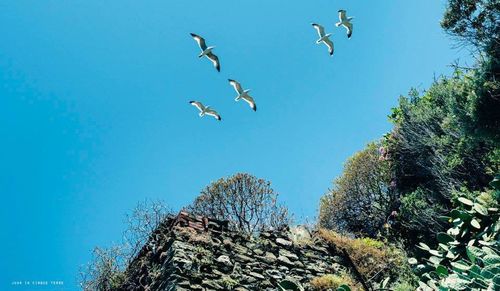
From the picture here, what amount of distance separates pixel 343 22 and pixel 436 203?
6359 mm

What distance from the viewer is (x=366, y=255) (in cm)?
1080

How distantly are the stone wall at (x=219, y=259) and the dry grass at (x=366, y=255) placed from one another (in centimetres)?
47

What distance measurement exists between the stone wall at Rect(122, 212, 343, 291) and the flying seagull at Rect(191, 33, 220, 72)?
13.1ft

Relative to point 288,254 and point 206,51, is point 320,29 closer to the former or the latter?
point 206,51

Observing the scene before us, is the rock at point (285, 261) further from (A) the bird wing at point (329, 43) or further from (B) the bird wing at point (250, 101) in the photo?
(A) the bird wing at point (329, 43)

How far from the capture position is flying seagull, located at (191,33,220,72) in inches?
423

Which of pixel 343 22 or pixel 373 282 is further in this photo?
pixel 343 22

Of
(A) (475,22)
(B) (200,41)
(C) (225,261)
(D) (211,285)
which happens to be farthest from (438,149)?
(D) (211,285)

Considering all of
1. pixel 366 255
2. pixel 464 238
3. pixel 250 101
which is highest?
pixel 250 101

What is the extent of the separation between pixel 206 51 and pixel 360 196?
1129cm

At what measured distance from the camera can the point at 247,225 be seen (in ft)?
52.2

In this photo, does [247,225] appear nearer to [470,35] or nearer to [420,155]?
[420,155]

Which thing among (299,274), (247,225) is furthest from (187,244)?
(247,225)

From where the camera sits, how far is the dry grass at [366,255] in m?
10.5
